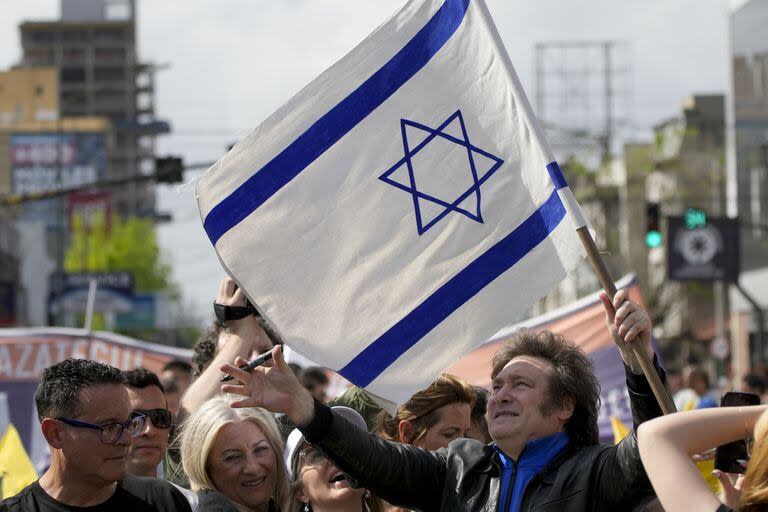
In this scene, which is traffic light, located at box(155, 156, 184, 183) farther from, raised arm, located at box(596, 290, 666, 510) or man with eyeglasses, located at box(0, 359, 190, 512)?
raised arm, located at box(596, 290, 666, 510)

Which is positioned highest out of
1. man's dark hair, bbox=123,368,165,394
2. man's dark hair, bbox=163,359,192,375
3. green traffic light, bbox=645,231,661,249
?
green traffic light, bbox=645,231,661,249

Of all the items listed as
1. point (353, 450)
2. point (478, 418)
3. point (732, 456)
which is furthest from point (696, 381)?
point (732, 456)

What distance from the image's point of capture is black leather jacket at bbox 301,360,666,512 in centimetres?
449

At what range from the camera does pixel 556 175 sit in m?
4.94

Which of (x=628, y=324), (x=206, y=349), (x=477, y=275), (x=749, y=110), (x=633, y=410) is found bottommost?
(x=633, y=410)

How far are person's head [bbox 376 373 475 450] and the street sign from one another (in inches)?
1268

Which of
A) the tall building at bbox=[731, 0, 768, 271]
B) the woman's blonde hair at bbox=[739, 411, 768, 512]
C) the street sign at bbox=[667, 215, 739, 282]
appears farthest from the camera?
the tall building at bbox=[731, 0, 768, 271]

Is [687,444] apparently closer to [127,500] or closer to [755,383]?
[127,500]

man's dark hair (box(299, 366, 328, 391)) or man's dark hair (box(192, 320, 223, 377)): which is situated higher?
man's dark hair (box(192, 320, 223, 377))

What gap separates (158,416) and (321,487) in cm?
119

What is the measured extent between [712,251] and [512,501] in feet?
116

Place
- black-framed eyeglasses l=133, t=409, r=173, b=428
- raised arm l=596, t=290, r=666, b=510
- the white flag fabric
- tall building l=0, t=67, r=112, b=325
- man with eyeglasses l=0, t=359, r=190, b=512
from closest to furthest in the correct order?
raised arm l=596, t=290, r=666, b=510, man with eyeglasses l=0, t=359, r=190, b=512, the white flag fabric, black-framed eyeglasses l=133, t=409, r=173, b=428, tall building l=0, t=67, r=112, b=325

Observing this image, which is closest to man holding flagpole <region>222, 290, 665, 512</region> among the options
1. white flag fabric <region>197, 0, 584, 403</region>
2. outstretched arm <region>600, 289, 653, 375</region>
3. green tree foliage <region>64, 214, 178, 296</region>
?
outstretched arm <region>600, 289, 653, 375</region>

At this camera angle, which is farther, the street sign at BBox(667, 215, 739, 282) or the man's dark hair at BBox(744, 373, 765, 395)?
the street sign at BBox(667, 215, 739, 282)
